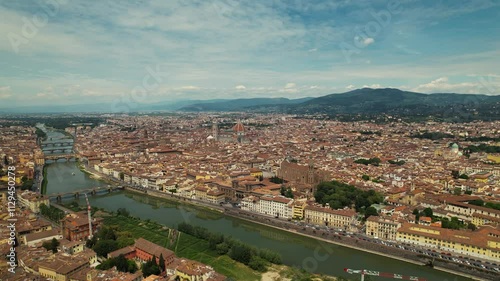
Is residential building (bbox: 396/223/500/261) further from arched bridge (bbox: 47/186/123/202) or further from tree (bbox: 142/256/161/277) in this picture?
arched bridge (bbox: 47/186/123/202)

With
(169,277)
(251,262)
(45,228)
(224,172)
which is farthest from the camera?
(224,172)

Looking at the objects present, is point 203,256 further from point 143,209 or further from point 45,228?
point 143,209

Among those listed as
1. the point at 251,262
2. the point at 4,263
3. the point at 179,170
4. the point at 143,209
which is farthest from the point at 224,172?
the point at 4,263

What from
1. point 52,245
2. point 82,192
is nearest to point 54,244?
point 52,245

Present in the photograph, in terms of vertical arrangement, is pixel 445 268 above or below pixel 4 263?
below

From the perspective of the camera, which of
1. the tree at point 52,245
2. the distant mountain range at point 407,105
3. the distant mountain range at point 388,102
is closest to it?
the tree at point 52,245

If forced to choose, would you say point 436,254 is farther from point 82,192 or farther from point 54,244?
point 82,192

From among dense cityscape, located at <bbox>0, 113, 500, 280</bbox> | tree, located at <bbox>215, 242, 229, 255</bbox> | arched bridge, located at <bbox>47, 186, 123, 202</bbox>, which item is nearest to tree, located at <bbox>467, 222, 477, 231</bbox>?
dense cityscape, located at <bbox>0, 113, 500, 280</bbox>

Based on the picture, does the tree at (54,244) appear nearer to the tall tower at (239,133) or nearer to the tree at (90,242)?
the tree at (90,242)

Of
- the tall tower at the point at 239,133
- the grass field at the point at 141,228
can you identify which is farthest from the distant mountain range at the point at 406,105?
the grass field at the point at 141,228

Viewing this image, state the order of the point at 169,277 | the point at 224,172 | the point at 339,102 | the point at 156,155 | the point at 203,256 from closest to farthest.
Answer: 1. the point at 169,277
2. the point at 203,256
3. the point at 224,172
4. the point at 156,155
5. the point at 339,102
